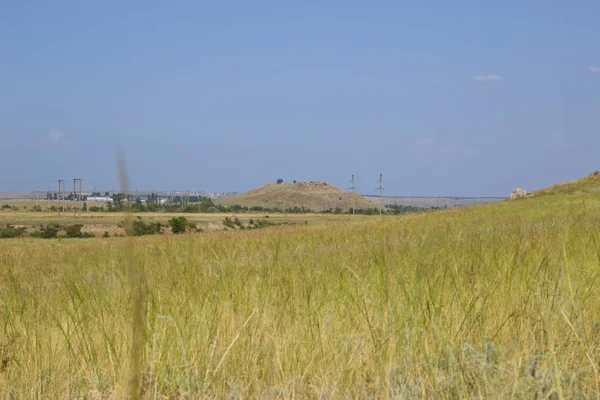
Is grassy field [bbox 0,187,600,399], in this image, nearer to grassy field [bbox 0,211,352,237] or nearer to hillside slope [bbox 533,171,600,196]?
hillside slope [bbox 533,171,600,196]

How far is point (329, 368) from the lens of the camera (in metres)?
2.71

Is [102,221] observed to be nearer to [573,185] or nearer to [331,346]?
[573,185]

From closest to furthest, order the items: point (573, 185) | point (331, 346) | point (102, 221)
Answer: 1. point (331, 346)
2. point (573, 185)
3. point (102, 221)

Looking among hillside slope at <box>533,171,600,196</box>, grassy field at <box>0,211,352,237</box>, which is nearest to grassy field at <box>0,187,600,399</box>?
hillside slope at <box>533,171,600,196</box>

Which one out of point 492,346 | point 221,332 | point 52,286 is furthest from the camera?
point 52,286

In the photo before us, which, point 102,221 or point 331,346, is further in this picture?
point 102,221

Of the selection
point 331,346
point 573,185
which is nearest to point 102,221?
point 573,185

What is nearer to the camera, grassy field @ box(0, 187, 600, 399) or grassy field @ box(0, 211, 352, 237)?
grassy field @ box(0, 187, 600, 399)

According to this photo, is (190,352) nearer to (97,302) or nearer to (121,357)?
(121,357)

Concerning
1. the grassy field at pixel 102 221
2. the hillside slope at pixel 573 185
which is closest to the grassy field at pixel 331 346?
the hillside slope at pixel 573 185

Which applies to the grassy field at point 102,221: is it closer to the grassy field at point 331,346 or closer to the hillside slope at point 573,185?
the hillside slope at point 573,185

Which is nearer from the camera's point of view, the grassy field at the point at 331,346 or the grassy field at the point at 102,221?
the grassy field at the point at 331,346

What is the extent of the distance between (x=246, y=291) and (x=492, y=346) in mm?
2098

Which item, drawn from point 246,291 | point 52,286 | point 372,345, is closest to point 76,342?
point 246,291
